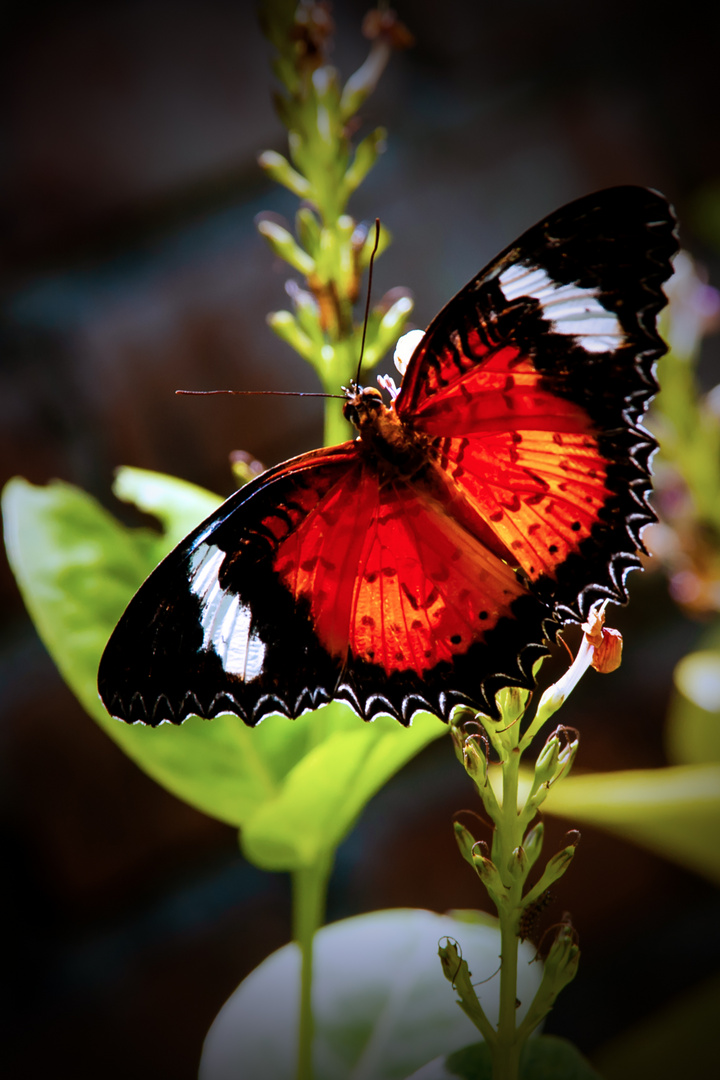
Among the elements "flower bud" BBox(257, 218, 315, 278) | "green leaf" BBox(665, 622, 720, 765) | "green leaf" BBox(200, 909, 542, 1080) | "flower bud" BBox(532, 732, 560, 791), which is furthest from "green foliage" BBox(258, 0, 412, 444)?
"green leaf" BBox(665, 622, 720, 765)

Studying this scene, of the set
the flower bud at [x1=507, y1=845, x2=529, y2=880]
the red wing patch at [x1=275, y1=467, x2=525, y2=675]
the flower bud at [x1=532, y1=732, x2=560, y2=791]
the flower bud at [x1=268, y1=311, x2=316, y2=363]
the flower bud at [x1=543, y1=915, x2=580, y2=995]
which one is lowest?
the flower bud at [x1=543, y1=915, x2=580, y2=995]

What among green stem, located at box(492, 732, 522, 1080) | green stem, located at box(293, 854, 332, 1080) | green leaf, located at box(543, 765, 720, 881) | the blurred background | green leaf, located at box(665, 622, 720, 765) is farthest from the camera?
the blurred background

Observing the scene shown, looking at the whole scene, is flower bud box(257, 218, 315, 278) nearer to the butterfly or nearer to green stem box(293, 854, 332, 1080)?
the butterfly

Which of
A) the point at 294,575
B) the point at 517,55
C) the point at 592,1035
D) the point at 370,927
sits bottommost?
the point at 592,1035

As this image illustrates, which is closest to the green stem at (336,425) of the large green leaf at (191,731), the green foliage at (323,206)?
the green foliage at (323,206)

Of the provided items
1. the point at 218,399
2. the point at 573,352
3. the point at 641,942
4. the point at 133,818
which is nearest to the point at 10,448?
the point at 218,399

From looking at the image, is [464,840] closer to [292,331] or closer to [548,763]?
[548,763]

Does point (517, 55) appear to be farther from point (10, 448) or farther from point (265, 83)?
point (10, 448)
